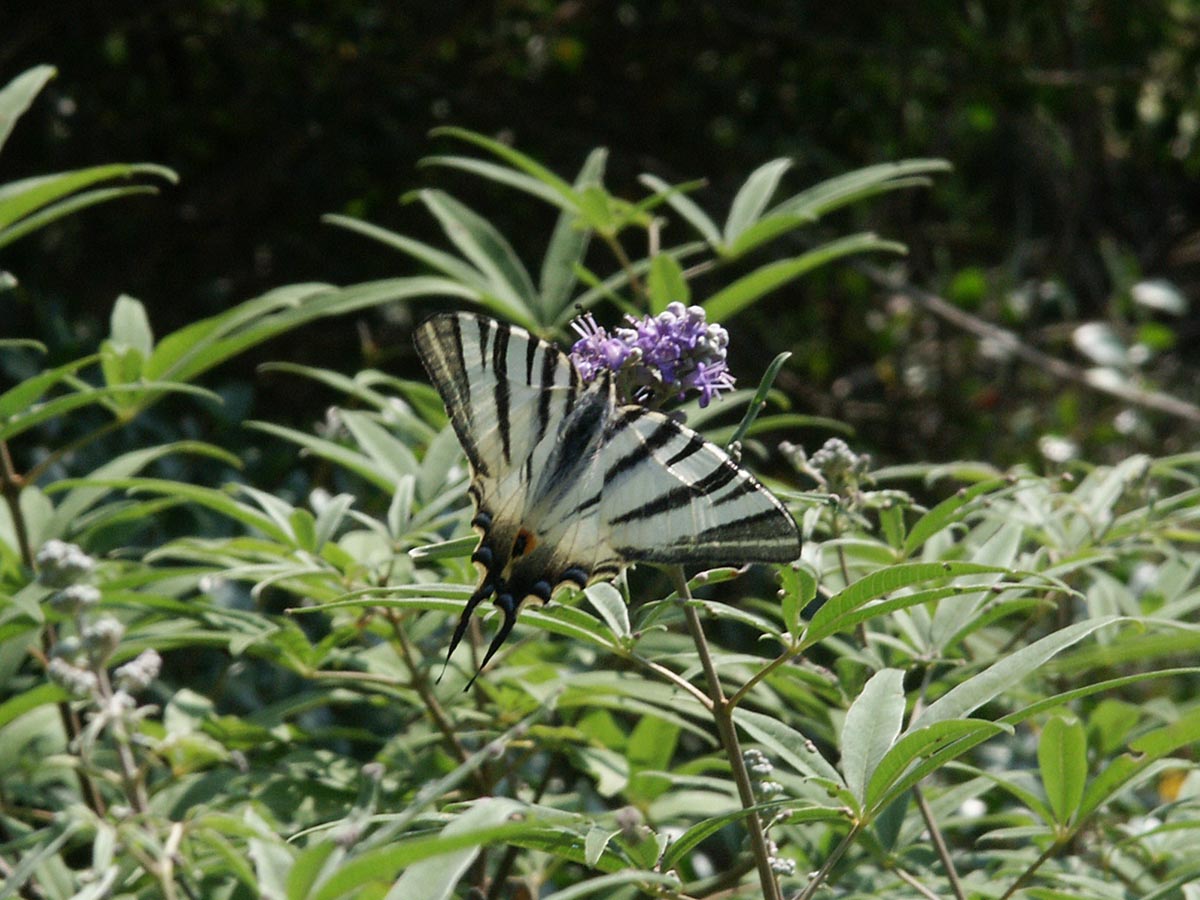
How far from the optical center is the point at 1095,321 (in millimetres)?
6570

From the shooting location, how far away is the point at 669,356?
180cm

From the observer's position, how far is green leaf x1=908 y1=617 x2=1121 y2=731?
1625mm

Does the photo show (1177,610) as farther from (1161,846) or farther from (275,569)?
(275,569)

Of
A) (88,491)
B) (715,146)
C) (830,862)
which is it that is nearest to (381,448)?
(88,491)

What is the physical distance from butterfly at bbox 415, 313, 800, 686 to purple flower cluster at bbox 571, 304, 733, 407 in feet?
0.18

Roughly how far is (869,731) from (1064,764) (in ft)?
1.33

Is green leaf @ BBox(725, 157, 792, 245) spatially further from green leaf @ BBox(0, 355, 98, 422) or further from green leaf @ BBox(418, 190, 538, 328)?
green leaf @ BBox(0, 355, 98, 422)

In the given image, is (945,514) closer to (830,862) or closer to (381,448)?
(830,862)

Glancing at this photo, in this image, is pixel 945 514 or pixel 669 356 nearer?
pixel 669 356

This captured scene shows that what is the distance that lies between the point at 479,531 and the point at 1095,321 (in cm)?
533

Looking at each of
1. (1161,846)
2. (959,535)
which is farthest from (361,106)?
(1161,846)

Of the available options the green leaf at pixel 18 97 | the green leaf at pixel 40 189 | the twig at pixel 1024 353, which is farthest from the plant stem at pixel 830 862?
the twig at pixel 1024 353

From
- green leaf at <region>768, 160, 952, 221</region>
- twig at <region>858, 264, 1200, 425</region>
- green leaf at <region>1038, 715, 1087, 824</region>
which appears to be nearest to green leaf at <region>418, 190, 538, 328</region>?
green leaf at <region>768, 160, 952, 221</region>

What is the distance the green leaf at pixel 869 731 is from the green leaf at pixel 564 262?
1.46 meters
